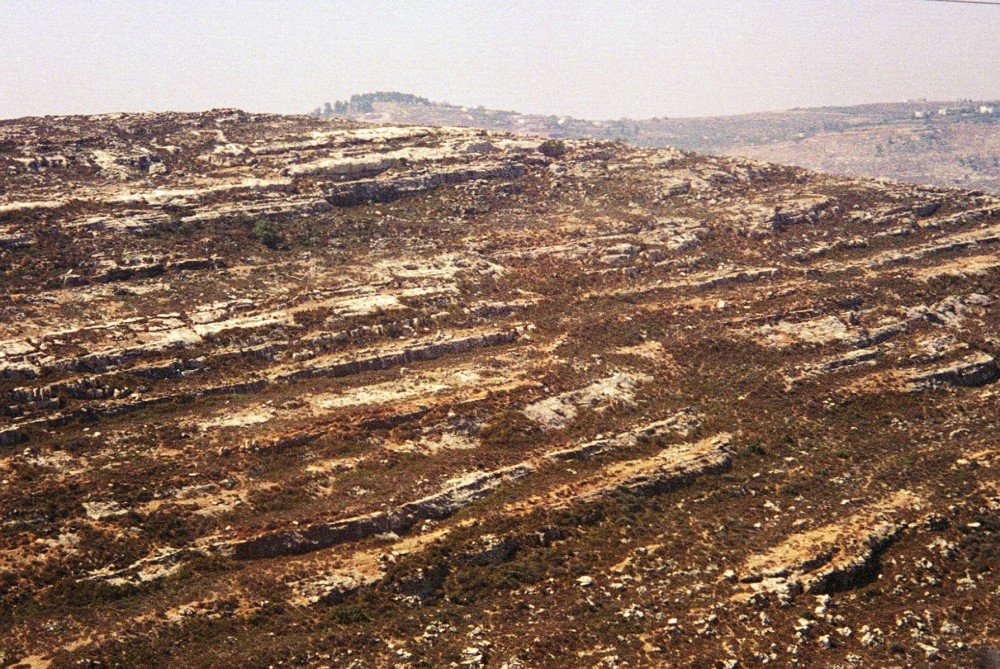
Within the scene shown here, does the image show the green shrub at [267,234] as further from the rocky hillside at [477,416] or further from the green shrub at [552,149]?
the green shrub at [552,149]

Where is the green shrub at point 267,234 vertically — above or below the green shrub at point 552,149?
below

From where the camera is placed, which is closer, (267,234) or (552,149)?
(267,234)

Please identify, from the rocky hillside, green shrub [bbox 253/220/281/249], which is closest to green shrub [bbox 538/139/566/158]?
the rocky hillside

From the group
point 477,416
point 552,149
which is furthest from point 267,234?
point 552,149

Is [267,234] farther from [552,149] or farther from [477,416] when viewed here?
[552,149]

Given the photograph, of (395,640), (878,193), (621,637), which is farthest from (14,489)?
(878,193)

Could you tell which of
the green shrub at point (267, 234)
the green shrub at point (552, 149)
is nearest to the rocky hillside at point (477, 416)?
the green shrub at point (267, 234)

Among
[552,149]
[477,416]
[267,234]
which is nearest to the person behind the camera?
[477,416]

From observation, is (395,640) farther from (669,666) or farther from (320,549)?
(669,666)
